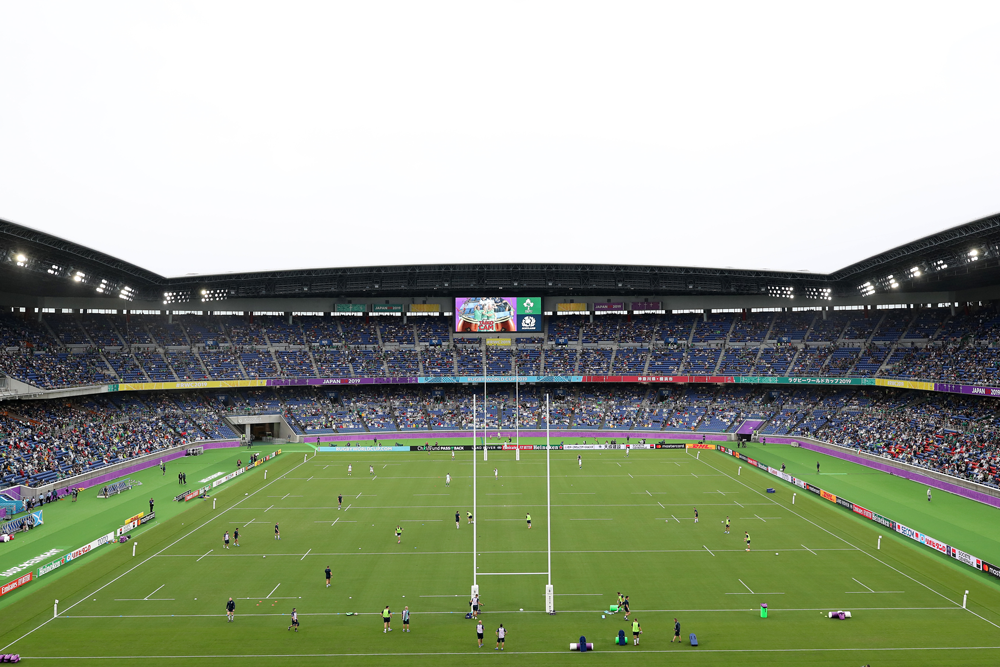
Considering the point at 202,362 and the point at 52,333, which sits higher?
the point at 52,333

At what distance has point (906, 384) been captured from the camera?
6066 centimetres

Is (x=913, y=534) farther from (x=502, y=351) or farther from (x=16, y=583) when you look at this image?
(x=502, y=351)

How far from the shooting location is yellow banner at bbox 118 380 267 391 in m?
67.6

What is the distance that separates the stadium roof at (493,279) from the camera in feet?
187

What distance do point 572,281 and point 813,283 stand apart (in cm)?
3272

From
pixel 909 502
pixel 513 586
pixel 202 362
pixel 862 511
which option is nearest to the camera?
pixel 513 586

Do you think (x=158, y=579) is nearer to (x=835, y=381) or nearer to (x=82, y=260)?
(x=82, y=260)

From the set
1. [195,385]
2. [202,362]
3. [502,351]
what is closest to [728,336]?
[502,351]

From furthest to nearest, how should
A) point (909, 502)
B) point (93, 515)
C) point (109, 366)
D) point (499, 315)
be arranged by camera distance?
point (499, 315) < point (109, 366) < point (909, 502) < point (93, 515)

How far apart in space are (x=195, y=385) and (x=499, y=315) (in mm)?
42283

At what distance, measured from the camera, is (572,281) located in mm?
84750

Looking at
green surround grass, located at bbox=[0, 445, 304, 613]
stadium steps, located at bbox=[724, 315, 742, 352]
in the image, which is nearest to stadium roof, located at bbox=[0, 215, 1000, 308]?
stadium steps, located at bbox=[724, 315, 742, 352]

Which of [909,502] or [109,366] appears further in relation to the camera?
[109,366]

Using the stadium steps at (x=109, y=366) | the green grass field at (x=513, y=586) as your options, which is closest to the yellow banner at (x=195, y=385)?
the stadium steps at (x=109, y=366)
